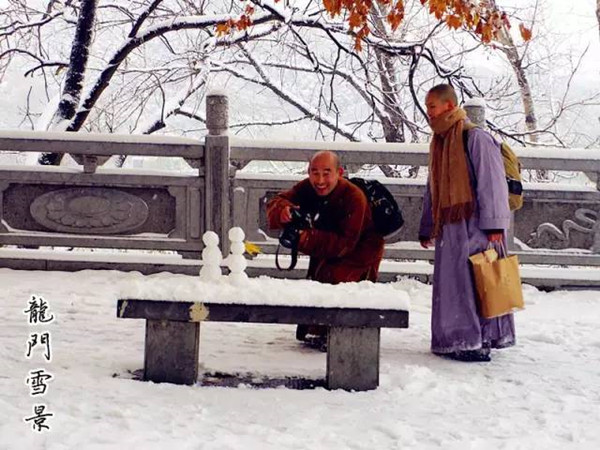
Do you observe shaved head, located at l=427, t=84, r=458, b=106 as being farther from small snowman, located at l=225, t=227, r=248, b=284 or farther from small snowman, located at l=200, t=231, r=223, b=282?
small snowman, located at l=200, t=231, r=223, b=282

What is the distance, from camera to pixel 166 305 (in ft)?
13.4

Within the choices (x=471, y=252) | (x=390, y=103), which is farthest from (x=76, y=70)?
(x=471, y=252)

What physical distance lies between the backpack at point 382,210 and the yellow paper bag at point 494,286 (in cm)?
58

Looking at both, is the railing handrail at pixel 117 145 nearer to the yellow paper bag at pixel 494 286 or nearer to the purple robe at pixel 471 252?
the purple robe at pixel 471 252

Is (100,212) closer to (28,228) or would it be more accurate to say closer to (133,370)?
(28,228)

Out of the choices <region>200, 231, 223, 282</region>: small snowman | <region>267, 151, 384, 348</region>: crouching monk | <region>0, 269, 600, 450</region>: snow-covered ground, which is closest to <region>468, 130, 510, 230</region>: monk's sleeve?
<region>267, 151, 384, 348</region>: crouching monk

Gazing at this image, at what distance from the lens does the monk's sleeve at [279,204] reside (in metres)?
5.01

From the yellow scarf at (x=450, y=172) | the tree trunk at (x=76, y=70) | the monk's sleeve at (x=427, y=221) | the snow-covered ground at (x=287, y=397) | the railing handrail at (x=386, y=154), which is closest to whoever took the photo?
the snow-covered ground at (x=287, y=397)

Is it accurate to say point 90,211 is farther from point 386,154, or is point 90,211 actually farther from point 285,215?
point 285,215

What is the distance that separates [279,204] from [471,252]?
1.30 meters

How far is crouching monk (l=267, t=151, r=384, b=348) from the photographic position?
5.01 meters

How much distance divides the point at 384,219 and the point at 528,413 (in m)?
1.73

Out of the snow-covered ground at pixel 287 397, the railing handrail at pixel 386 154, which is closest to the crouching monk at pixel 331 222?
the snow-covered ground at pixel 287 397

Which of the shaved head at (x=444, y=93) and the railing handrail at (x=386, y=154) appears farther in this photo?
the railing handrail at (x=386, y=154)
